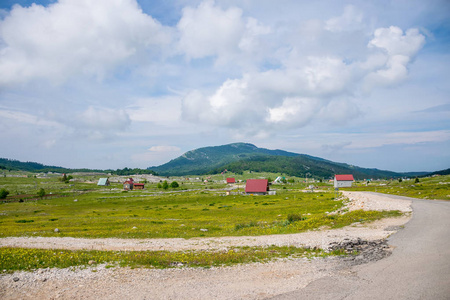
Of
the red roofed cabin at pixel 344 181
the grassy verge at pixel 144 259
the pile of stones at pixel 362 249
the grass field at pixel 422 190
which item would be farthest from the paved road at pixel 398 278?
the red roofed cabin at pixel 344 181

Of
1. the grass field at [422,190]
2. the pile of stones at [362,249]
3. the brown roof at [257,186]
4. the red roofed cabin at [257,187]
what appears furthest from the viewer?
the brown roof at [257,186]

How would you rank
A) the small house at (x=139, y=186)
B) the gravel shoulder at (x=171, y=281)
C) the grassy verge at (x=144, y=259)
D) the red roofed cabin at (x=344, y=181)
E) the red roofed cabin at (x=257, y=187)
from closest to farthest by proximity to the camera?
1. the gravel shoulder at (x=171, y=281)
2. the grassy verge at (x=144, y=259)
3. the red roofed cabin at (x=257, y=187)
4. the red roofed cabin at (x=344, y=181)
5. the small house at (x=139, y=186)

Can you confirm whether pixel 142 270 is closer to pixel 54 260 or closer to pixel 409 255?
pixel 54 260

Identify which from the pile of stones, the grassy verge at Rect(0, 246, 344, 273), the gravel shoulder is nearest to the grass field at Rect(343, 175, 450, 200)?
the pile of stones

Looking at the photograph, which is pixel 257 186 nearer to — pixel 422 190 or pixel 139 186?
pixel 422 190

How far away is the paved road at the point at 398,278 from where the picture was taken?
38.7ft

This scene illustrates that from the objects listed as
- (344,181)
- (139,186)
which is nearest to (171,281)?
(344,181)

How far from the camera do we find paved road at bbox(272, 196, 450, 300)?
1179 centimetres

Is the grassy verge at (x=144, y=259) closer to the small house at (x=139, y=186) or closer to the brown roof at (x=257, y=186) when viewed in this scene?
the brown roof at (x=257, y=186)

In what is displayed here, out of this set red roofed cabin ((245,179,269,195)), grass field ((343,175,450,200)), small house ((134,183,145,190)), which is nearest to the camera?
grass field ((343,175,450,200))

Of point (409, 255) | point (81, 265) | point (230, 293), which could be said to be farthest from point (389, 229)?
point (81, 265)

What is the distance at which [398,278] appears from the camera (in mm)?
13461

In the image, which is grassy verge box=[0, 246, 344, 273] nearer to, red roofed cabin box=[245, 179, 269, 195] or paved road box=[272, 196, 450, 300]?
paved road box=[272, 196, 450, 300]

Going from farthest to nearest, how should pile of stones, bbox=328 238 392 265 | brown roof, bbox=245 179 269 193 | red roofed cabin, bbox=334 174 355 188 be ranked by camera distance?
1. red roofed cabin, bbox=334 174 355 188
2. brown roof, bbox=245 179 269 193
3. pile of stones, bbox=328 238 392 265
